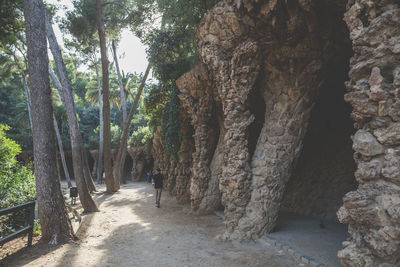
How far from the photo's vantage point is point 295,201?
27.9 ft

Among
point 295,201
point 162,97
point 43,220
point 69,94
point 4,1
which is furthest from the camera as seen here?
point 162,97

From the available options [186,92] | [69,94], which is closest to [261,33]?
[186,92]

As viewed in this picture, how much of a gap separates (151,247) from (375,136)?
498 cm

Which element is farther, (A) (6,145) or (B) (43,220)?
(A) (6,145)

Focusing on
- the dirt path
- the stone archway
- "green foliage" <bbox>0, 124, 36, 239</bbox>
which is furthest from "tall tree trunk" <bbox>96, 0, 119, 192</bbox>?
the stone archway

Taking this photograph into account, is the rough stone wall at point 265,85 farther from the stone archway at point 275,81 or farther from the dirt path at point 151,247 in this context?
the dirt path at point 151,247

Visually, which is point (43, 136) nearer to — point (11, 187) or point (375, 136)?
point (11, 187)

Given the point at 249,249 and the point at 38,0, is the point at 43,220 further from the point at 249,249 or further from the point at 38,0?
the point at 38,0

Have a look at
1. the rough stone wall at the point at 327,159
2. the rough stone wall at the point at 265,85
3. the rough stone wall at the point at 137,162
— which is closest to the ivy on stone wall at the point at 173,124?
the rough stone wall at the point at 265,85

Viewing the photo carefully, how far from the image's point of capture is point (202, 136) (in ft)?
32.2

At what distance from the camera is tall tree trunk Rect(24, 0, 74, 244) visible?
19.1ft

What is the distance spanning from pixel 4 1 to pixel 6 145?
4.27 metres

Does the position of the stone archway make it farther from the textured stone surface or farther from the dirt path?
the dirt path

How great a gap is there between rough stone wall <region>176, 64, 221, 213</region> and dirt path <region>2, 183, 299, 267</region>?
75 cm
